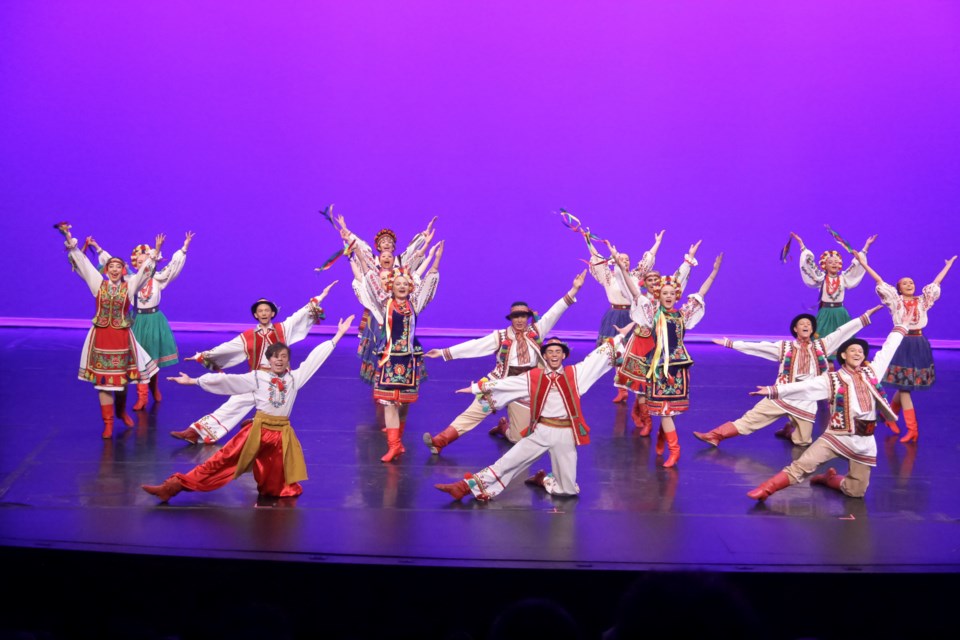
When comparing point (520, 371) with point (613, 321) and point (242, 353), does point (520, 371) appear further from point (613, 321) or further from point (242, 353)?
point (613, 321)

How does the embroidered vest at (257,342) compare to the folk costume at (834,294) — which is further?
the folk costume at (834,294)

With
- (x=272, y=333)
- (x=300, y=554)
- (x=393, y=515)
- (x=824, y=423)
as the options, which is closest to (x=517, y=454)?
(x=393, y=515)

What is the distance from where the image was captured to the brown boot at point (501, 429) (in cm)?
637

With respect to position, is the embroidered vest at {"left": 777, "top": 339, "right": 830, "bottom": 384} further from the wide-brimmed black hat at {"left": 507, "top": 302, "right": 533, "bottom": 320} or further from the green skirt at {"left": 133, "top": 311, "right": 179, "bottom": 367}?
the green skirt at {"left": 133, "top": 311, "right": 179, "bottom": 367}

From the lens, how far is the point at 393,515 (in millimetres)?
4586

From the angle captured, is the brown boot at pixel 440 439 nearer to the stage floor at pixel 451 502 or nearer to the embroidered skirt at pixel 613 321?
the stage floor at pixel 451 502

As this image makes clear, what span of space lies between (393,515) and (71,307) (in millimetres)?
6900

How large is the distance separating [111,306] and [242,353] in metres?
0.80

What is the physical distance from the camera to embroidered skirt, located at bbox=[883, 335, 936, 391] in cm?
672

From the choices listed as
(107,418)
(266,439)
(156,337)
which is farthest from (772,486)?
(156,337)

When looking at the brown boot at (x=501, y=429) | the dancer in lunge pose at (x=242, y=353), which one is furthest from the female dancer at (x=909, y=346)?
the dancer in lunge pose at (x=242, y=353)

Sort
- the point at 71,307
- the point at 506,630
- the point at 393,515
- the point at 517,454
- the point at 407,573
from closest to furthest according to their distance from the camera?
the point at 506,630 → the point at 407,573 → the point at 393,515 → the point at 517,454 → the point at 71,307

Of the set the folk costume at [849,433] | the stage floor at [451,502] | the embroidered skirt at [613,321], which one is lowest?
the stage floor at [451,502]

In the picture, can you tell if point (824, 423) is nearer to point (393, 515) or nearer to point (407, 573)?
point (393, 515)
